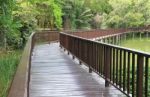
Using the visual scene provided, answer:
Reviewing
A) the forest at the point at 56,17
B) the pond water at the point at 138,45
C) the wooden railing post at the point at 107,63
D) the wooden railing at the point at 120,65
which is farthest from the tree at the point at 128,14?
the wooden railing post at the point at 107,63

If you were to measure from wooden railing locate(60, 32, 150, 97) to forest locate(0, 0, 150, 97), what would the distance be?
3918 millimetres

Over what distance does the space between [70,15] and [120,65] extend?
55.2 m

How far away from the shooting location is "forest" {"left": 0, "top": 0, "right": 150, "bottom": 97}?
86.4ft

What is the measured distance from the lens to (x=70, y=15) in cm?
6281

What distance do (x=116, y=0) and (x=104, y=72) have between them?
64.4 metres

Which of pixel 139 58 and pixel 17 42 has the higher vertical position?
pixel 139 58

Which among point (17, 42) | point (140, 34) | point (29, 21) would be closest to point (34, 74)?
point (17, 42)

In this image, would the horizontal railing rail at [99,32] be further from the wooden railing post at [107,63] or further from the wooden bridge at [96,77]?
the wooden railing post at [107,63]

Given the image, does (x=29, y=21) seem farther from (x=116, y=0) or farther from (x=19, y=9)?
(x=116, y=0)

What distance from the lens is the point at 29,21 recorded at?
119ft

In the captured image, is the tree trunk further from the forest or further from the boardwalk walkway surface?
the boardwalk walkway surface

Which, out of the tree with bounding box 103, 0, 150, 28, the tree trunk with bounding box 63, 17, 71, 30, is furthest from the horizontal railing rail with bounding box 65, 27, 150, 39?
the tree trunk with bounding box 63, 17, 71, 30

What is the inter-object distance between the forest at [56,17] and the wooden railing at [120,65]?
3918 mm

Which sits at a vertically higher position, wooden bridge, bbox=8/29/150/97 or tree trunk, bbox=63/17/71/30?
wooden bridge, bbox=8/29/150/97
